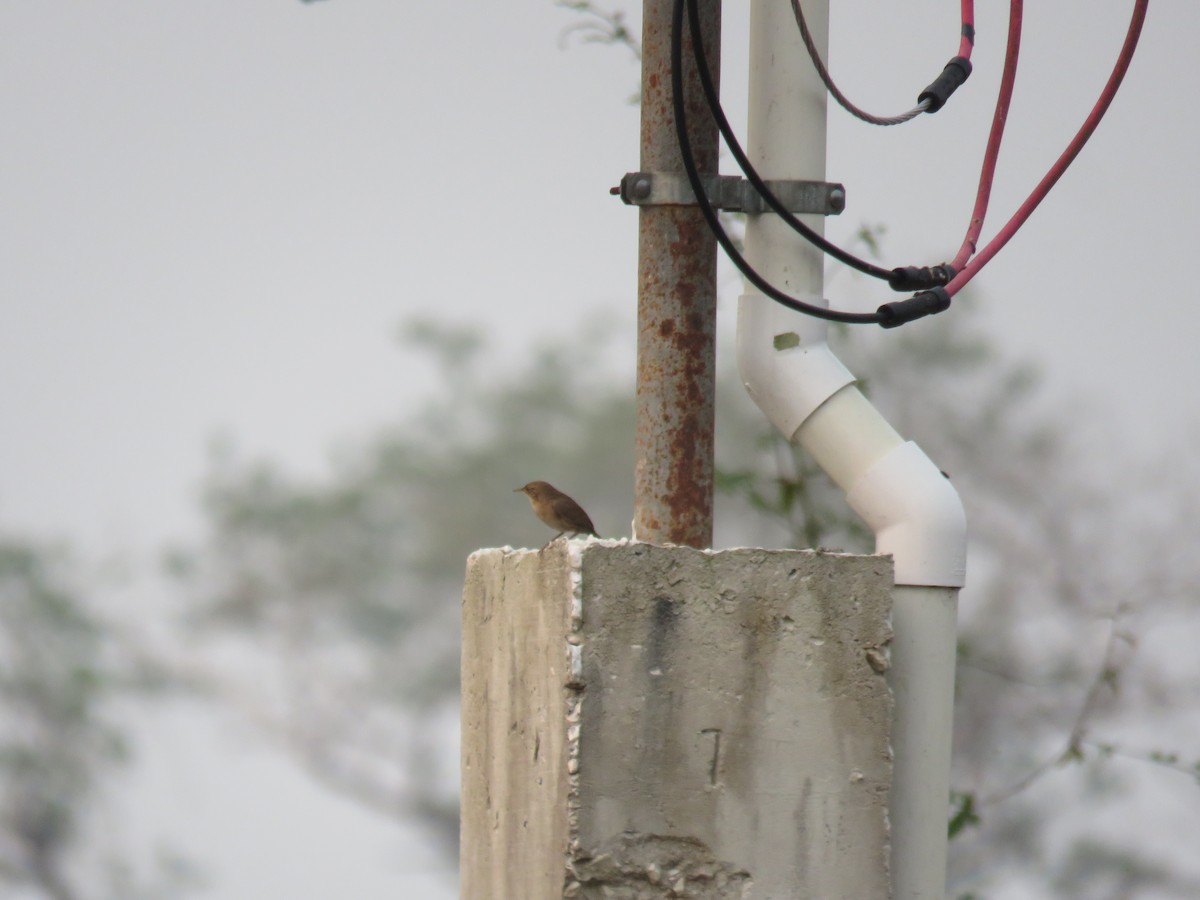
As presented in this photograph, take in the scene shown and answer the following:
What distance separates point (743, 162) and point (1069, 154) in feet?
2.89

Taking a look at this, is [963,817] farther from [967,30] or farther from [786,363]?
[967,30]

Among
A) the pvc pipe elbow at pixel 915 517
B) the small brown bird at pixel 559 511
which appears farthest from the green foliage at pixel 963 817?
the pvc pipe elbow at pixel 915 517

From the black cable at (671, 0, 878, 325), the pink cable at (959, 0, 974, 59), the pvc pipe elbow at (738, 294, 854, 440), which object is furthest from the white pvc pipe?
the pink cable at (959, 0, 974, 59)

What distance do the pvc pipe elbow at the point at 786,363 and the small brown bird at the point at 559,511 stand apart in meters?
1.16

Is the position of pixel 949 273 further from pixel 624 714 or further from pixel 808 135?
pixel 624 714

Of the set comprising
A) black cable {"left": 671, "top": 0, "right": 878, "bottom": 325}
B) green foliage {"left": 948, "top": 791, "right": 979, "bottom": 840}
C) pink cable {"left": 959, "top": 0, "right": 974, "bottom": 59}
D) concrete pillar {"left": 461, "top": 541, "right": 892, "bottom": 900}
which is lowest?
green foliage {"left": 948, "top": 791, "right": 979, "bottom": 840}

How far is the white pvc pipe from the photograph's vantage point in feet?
10.8

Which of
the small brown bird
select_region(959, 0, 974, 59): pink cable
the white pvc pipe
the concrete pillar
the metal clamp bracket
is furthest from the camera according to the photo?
the small brown bird

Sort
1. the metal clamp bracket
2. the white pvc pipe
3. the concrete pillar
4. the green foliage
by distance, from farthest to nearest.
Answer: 1. the green foliage
2. the metal clamp bracket
3. the white pvc pipe
4. the concrete pillar

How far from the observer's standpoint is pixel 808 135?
141 inches

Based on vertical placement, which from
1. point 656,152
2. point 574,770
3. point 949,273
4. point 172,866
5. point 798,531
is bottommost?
point 172,866

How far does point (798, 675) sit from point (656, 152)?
3.96 feet

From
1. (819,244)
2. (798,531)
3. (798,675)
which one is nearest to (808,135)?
(819,244)

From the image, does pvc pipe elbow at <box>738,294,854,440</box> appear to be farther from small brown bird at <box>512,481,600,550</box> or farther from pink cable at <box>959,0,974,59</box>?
small brown bird at <box>512,481,600,550</box>
